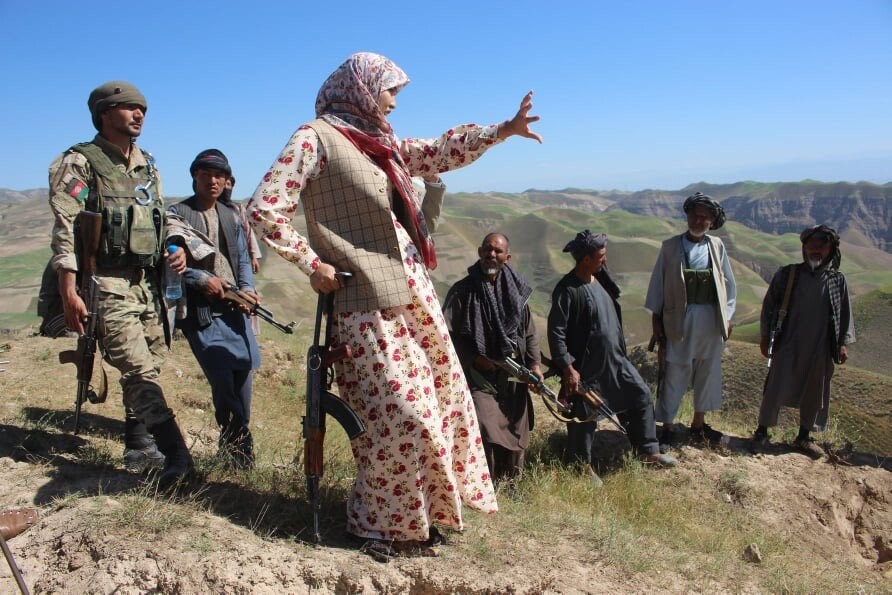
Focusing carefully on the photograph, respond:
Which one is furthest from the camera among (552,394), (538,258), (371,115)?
(538,258)

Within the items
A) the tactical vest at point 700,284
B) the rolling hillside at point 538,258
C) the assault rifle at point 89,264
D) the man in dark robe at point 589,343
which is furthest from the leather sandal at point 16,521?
the rolling hillside at point 538,258

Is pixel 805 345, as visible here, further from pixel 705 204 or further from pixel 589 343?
pixel 589 343

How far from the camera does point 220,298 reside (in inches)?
157

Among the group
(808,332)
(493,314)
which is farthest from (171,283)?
(808,332)

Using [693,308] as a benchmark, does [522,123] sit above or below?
above

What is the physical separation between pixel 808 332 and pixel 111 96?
540cm

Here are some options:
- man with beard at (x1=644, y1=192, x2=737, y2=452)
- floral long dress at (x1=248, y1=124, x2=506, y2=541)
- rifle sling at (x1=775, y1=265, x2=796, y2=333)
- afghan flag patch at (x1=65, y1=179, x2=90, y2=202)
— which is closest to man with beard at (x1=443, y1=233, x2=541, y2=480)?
floral long dress at (x1=248, y1=124, x2=506, y2=541)

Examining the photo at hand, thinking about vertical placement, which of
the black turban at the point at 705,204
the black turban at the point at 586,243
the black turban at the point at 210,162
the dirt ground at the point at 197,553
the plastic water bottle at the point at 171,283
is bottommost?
the dirt ground at the point at 197,553

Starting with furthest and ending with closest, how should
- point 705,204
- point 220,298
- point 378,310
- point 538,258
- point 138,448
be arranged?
1. point 538,258
2. point 705,204
3. point 138,448
4. point 220,298
5. point 378,310

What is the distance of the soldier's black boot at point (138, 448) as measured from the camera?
385 cm

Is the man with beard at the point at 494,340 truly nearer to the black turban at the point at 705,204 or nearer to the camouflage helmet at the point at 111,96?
the black turban at the point at 705,204

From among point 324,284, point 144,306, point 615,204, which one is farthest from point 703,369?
point 615,204

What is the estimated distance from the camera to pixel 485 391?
4.60 m

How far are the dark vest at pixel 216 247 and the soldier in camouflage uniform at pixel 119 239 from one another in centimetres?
29
